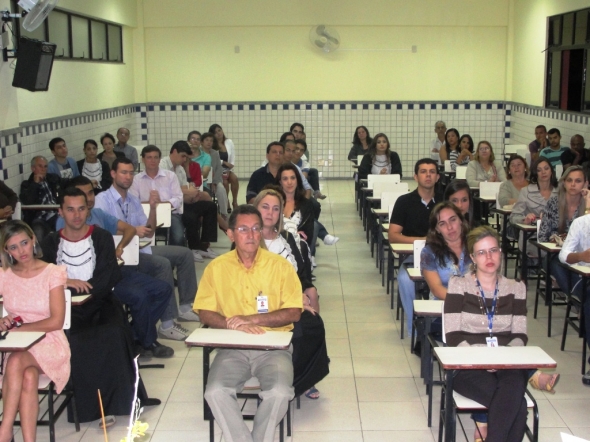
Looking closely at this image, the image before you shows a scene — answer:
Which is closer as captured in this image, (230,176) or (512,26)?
(230,176)

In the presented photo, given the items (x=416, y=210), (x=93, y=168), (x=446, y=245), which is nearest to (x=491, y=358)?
(x=446, y=245)

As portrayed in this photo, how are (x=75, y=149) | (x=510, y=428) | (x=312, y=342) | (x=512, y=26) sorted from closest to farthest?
(x=510, y=428), (x=312, y=342), (x=75, y=149), (x=512, y=26)

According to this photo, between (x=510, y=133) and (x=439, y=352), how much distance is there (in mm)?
11077

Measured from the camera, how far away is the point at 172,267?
236 inches

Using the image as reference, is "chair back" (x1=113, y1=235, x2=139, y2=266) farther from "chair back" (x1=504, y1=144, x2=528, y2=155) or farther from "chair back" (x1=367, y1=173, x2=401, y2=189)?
"chair back" (x1=504, y1=144, x2=528, y2=155)

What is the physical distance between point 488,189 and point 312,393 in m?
4.57

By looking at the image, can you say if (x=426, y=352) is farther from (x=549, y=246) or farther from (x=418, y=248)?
(x=549, y=246)

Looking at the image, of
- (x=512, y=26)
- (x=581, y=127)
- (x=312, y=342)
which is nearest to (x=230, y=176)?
(x=581, y=127)

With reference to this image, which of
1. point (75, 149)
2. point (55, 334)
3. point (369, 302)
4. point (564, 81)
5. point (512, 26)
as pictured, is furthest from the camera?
point (512, 26)

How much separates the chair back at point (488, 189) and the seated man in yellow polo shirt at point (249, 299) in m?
4.88

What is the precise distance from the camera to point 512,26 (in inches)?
525

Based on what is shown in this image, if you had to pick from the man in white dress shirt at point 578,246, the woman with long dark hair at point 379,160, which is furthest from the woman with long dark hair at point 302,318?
the woman with long dark hair at point 379,160

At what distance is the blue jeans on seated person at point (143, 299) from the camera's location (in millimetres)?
5109

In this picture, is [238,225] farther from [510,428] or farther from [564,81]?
[564,81]
